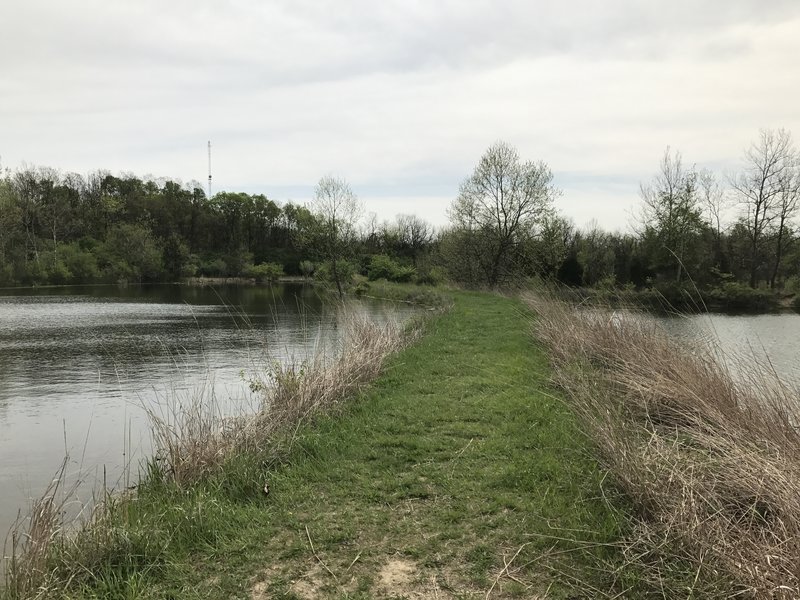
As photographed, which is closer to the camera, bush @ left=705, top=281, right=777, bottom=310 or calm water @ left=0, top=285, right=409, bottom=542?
calm water @ left=0, top=285, right=409, bottom=542

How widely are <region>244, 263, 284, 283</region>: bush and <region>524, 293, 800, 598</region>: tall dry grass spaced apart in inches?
2372

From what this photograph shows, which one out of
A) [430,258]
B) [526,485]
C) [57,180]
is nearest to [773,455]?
[526,485]

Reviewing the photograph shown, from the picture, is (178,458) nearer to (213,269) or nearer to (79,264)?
(79,264)

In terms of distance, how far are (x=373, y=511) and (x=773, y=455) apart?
2897mm

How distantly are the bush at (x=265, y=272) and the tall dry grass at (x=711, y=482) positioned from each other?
6024cm

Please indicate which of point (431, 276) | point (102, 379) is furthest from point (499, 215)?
point (102, 379)

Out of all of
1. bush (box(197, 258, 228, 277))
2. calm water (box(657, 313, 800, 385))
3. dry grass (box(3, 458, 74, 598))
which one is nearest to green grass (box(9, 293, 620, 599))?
dry grass (box(3, 458, 74, 598))

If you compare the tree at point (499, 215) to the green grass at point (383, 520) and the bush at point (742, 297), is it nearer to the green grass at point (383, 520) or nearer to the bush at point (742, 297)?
the bush at point (742, 297)

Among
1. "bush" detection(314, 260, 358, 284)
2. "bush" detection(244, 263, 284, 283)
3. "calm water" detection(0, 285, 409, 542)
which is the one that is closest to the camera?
"calm water" detection(0, 285, 409, 542)

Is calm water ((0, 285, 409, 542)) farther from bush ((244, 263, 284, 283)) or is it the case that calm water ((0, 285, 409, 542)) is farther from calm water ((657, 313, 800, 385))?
bush ((244, 263, 284, 283))

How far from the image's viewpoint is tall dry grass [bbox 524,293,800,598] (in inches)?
106

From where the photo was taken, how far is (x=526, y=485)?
435cm

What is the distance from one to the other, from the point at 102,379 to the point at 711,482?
40.3 ft

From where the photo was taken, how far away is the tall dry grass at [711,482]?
2.69m
